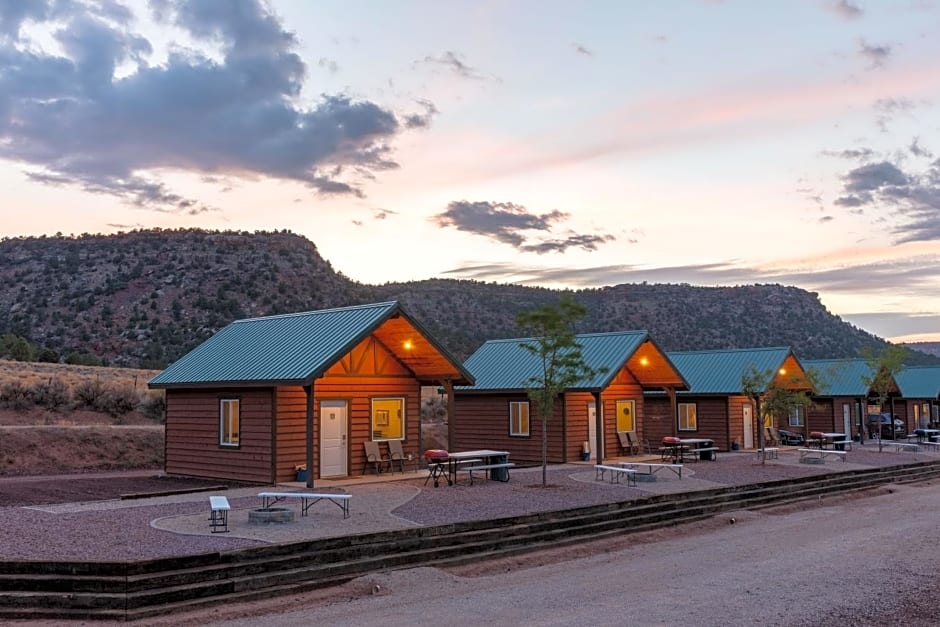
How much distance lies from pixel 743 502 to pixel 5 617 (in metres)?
15.2

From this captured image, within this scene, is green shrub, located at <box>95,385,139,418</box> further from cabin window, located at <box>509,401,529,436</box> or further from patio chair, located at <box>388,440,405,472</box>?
patio chair, located at <box>388,440,405,472</box>

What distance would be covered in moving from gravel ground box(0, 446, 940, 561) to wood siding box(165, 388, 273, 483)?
1.33 metres

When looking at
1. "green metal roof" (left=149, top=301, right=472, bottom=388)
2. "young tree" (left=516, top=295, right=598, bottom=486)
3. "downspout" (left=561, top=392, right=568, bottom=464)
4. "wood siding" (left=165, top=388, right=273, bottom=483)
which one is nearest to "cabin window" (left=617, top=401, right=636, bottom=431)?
"downspout" (left=561, top=392, right=568, bottom=464)

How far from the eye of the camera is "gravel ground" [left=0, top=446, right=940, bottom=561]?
1141 cm

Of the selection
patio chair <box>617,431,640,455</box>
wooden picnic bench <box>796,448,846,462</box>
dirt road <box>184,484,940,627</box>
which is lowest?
dirt road <box>184,484,940,627</box>

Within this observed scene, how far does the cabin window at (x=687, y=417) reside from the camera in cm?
3391

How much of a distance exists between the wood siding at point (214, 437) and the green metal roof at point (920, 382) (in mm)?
39076

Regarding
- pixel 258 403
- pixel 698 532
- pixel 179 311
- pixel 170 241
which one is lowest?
pixel 698 532

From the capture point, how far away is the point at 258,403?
65.6ft

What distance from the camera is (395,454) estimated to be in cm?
2173

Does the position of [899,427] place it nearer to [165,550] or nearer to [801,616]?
[801,616]

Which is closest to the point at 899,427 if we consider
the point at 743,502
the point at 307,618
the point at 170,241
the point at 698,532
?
the point at 743,502

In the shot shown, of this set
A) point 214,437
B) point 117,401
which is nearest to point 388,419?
point 214,437

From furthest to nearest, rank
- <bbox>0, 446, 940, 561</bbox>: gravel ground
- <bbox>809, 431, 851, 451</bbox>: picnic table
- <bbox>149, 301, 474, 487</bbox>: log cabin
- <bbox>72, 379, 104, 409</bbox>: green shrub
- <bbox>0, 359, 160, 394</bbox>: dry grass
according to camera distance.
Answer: <bbox>0, 359, 160, 394</bbox>: dry grass → <bbox>72, 379, 104, 409</bbox>: green shrub → <bbox>809, 431, 851, 451</bbox>: picnic table → <bbox>149, 301, 474, 487</bbox>: log cabin → <bbox>0, 446, 940, 561</bbox>: gravel ground
